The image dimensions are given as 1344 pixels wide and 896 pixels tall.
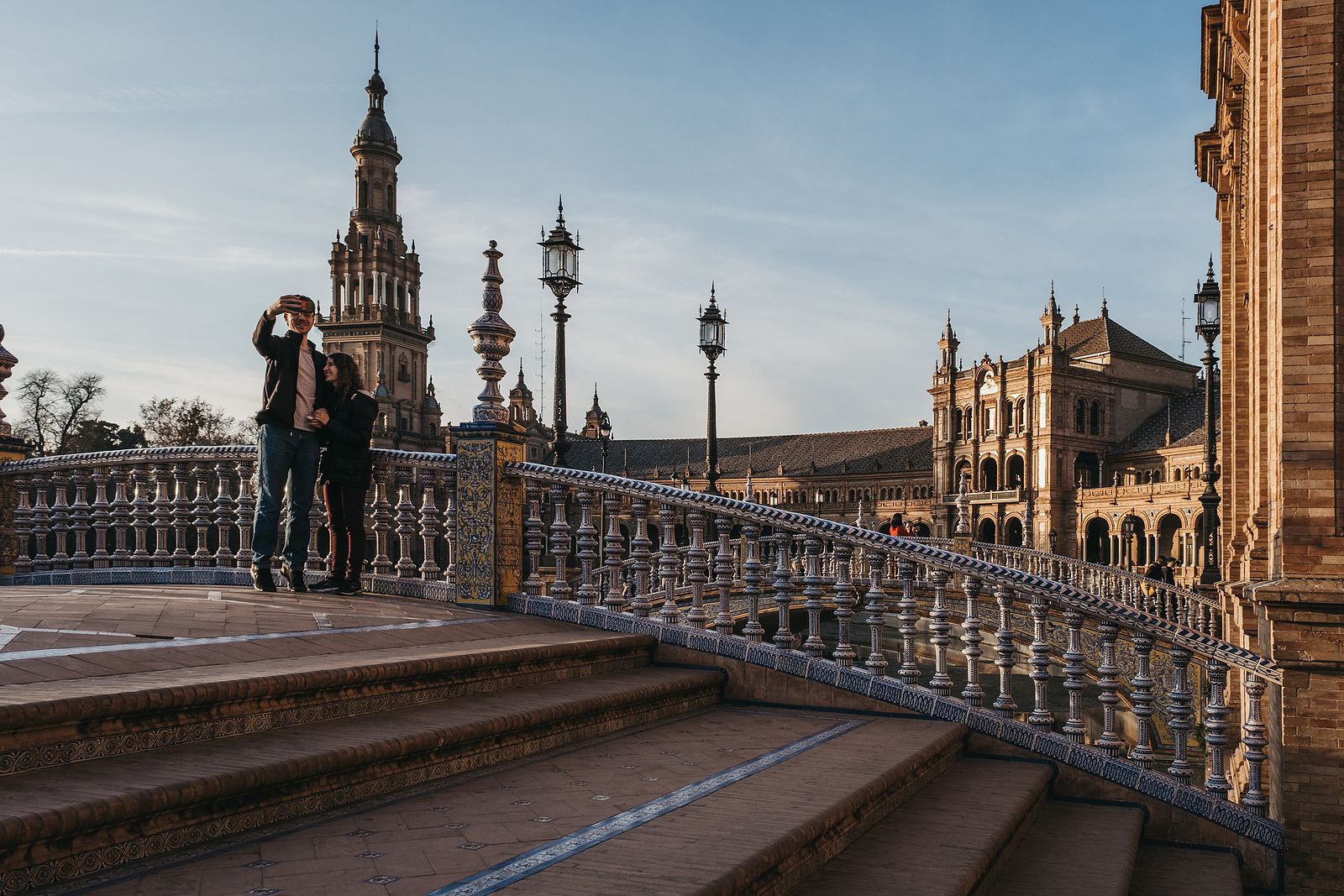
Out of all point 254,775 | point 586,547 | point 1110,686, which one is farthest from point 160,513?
point 1110,686

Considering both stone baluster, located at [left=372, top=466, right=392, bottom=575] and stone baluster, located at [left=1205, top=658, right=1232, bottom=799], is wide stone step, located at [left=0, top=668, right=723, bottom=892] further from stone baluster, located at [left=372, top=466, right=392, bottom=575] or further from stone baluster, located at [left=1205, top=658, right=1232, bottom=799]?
stone baluster, located at [left=372, top=466, right=392, bottom=575]

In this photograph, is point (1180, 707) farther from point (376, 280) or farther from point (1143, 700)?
point (376, 280)

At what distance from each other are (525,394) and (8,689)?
96.2 meters

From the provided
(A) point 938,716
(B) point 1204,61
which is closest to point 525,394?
(B) point 1204,61

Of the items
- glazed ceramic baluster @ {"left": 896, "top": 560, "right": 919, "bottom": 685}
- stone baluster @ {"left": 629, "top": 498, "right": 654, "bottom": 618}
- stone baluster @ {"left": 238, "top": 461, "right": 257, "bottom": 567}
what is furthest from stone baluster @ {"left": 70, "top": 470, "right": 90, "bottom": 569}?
glazed ceramic baluster @ {"left": 896, "top": 560, "right": 919, "bottom": 685}

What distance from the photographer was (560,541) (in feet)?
27.0

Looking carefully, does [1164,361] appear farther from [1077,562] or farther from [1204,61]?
[1204,61]

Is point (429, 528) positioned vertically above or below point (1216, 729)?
above

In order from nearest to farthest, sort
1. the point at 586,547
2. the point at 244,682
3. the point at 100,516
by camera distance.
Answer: the point at 244,682
the point at 586,547
the point at 100,516

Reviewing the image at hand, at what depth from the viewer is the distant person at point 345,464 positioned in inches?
337

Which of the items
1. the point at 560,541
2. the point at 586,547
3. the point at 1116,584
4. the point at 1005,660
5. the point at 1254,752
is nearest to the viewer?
the point at 1254,752

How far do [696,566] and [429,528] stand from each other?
239 cm

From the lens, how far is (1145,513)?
65.9 m

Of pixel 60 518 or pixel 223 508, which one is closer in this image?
pixel 223 508
